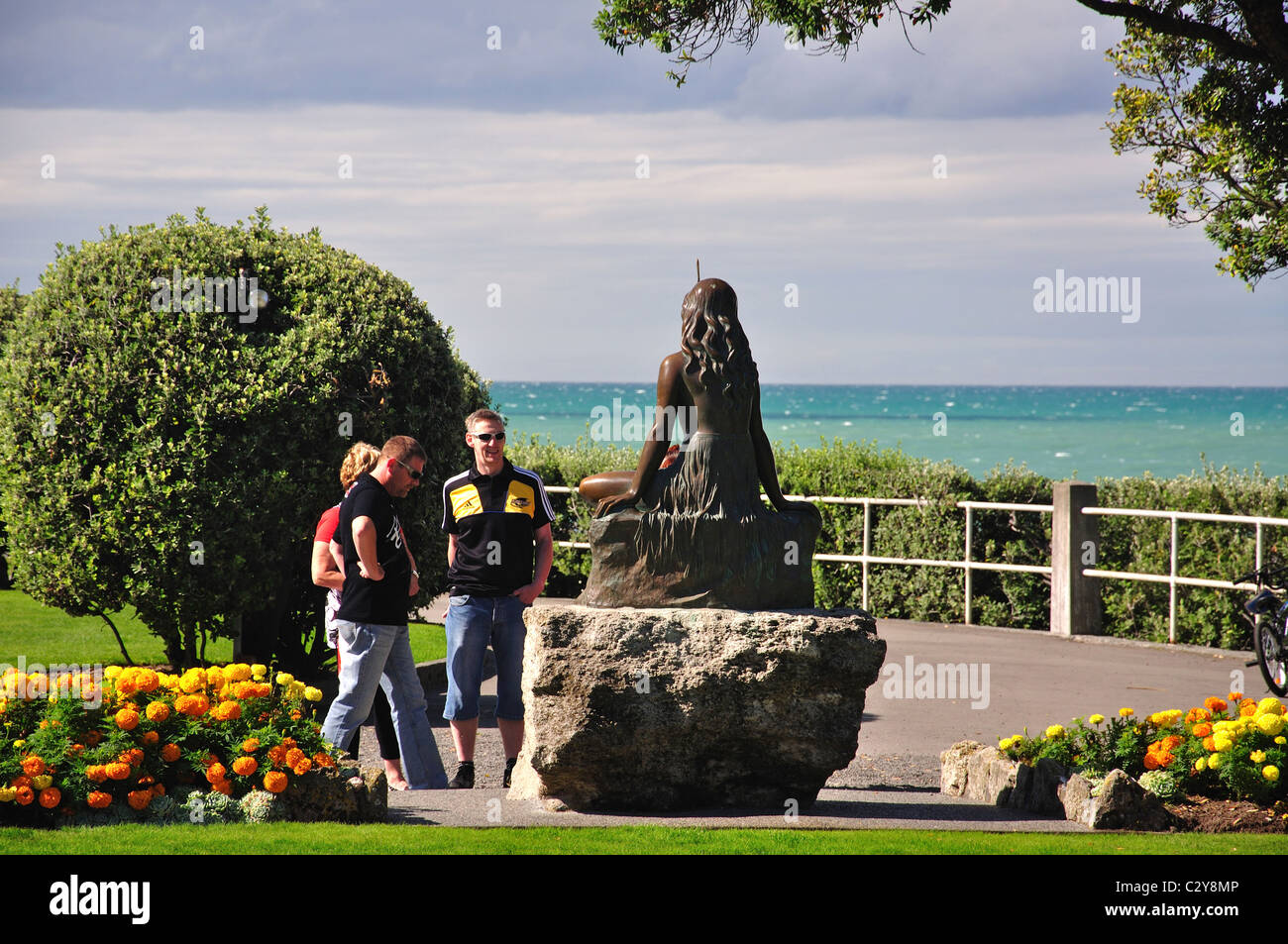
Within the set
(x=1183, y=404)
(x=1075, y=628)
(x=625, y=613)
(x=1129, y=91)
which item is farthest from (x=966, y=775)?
(x=1183, y=404)

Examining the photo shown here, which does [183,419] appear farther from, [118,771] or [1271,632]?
[1271,632]

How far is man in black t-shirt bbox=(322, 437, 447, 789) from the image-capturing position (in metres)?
6.55

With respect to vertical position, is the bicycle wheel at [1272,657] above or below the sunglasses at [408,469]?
below

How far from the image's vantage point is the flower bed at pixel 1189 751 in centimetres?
629

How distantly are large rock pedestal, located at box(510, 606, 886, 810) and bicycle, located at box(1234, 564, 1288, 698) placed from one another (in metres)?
6.11

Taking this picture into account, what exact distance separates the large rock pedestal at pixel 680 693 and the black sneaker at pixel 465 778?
767 millimetres

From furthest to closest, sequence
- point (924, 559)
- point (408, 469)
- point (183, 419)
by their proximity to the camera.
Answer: point (924, 559) → point (183, 419) → point (408, 469)

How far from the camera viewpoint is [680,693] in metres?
6.17

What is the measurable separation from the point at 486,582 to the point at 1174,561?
836 centimetres

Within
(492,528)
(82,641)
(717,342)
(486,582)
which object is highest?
(717,342)

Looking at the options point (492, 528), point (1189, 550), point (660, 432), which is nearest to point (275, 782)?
point (492, 528)

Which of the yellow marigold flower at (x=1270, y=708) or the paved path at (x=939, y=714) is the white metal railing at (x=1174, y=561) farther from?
the yellow marigold flower at (x=1270, y=708)

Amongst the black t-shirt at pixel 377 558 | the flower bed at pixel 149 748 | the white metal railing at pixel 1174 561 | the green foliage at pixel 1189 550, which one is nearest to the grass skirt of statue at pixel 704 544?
the black t-shirt at pixel 377 558

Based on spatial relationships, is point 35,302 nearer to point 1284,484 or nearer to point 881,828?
point 881,828
